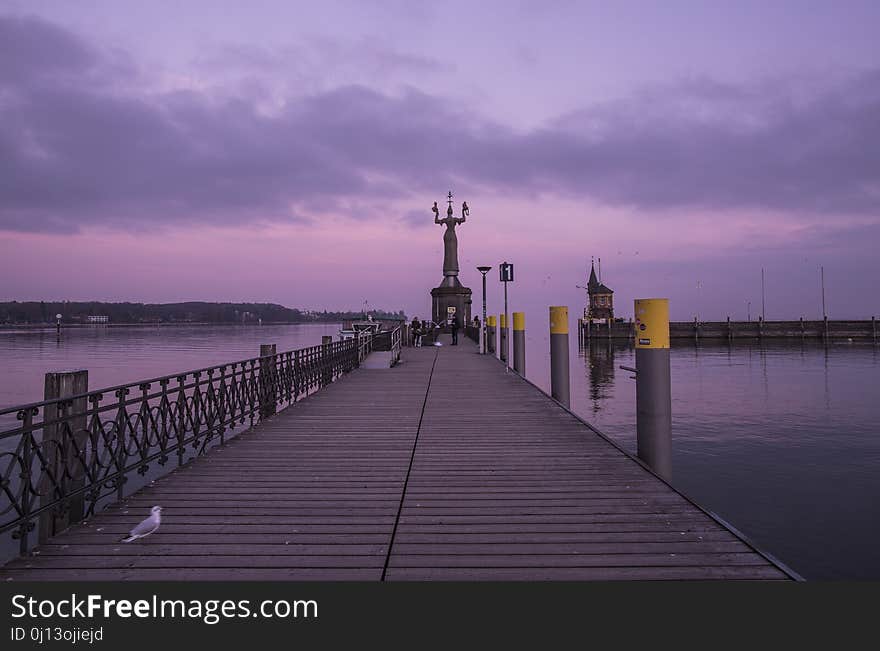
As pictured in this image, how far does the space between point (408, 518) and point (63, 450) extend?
2.93 meters

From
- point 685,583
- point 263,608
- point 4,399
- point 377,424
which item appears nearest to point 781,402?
point 377,424

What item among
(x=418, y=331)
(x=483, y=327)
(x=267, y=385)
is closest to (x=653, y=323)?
(x=267, y=385)

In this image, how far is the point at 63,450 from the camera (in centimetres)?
480

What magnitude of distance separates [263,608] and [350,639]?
648 millimetres

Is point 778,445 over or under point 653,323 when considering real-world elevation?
under

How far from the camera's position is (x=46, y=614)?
11.1ft

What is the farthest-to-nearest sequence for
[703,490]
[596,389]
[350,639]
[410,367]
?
[596,389], [410,367], [703,490], [350,639]

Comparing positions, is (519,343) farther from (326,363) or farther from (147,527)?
(147,527)

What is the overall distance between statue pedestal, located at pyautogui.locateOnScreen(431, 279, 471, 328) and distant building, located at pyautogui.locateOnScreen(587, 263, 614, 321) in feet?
163

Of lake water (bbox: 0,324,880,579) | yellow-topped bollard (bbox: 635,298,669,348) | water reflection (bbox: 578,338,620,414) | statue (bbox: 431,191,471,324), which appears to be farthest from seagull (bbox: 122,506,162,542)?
statue (bbox: 431,191,471,324)

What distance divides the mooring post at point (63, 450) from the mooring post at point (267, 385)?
527 cm

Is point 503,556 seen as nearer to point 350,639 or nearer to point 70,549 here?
point 350,639

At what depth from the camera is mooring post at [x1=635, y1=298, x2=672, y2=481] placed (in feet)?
21.8

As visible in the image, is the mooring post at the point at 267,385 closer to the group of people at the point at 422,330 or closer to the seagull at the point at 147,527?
the seagull at the point at 147,527
